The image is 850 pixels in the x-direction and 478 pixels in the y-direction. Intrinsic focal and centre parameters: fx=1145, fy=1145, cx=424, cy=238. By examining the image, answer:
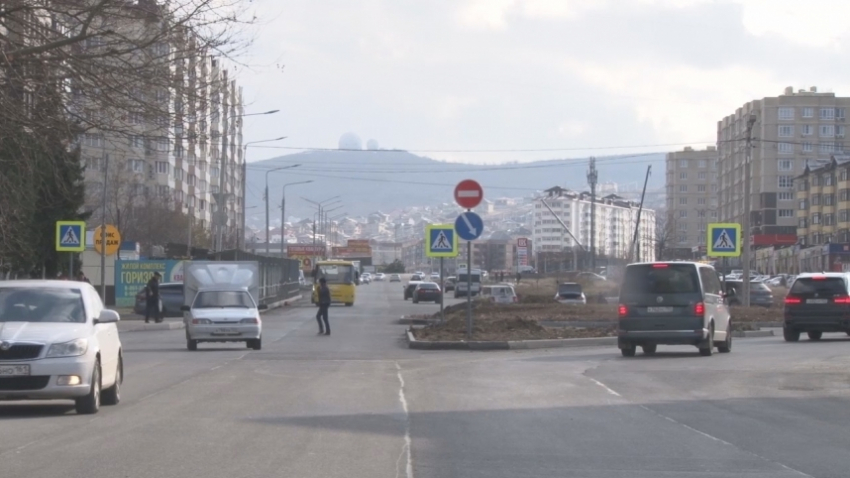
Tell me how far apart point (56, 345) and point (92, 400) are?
2.70ft

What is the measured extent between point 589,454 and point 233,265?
126 feet

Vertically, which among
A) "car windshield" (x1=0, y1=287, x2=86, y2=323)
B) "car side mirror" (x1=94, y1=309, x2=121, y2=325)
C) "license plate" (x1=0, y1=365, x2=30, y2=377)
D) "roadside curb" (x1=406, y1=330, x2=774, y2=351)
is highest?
"car windshield" (x1=0, y1=287, x2=86, y2=323)

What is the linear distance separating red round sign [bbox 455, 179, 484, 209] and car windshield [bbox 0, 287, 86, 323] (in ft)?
41.3

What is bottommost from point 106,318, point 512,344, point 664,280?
point 512,344

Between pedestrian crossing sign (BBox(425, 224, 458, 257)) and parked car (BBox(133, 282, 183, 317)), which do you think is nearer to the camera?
pedestrian crossing sign (BBox(425, 224, 458, 257))

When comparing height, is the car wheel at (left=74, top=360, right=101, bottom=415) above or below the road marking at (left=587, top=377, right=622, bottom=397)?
above

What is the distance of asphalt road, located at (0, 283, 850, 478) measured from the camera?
9672mm

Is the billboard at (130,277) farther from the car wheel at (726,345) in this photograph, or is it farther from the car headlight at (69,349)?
the car headlight at (69,349)

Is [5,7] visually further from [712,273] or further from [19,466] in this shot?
[712,273]

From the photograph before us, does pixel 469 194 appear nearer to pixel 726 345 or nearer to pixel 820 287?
pixel 726 345

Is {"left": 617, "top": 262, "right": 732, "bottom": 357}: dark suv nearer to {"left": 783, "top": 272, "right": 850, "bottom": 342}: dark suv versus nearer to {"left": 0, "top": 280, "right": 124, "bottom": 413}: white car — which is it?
{"left": 783, "top": 272, "right": 850, "bottom": 342}: dark suv

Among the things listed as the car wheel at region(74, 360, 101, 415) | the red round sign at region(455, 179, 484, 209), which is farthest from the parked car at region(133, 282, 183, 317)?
the car wheel at region(74, 360, 101, 415)

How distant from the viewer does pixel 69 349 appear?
1291 cm

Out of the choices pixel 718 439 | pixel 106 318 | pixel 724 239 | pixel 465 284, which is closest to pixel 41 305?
pixel 106 318
